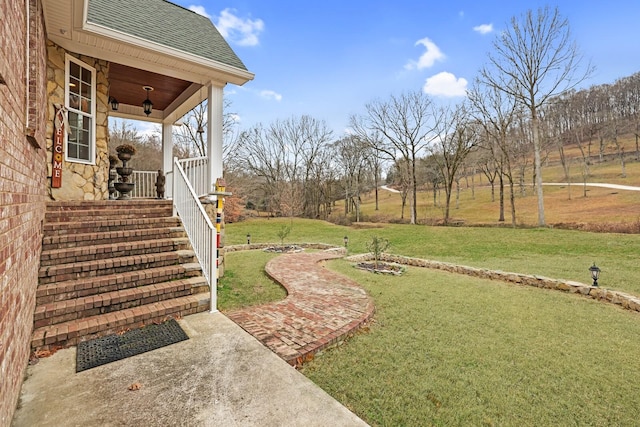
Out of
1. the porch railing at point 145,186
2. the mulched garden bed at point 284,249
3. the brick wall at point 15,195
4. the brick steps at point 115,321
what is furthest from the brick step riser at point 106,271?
the mulched garden bed at point 284,249

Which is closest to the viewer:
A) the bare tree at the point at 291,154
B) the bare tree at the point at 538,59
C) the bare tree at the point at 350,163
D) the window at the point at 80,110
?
the window at the point at 80,110

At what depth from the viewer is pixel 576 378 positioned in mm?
2750

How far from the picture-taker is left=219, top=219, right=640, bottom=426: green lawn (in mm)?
2311

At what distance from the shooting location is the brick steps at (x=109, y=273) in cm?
312

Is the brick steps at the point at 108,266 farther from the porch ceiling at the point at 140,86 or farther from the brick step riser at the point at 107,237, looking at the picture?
the porch ceiling at the point at 140,86

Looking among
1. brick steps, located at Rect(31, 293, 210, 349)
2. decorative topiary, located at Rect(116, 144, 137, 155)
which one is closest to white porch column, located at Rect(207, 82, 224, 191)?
decorative topiary, located at Rect(116, 144, 137, 155)

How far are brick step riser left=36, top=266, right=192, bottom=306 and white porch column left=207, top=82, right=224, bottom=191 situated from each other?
218cm

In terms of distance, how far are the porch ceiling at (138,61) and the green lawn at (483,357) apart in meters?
3.98

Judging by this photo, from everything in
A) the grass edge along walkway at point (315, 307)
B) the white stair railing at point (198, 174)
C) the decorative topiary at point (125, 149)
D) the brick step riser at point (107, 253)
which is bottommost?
the grass edge along walkway at point (315, 307)

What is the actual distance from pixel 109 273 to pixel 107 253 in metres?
0.32

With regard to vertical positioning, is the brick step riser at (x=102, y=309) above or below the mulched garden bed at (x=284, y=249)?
above

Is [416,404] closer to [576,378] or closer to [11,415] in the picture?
[576,378]

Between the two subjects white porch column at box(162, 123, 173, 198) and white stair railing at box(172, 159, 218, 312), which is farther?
white porch column at box(162, 123, 173, 198)

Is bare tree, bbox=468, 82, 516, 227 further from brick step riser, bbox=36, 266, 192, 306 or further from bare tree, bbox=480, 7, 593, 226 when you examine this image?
brick step riser, bbox=36, 266, 192, 306
